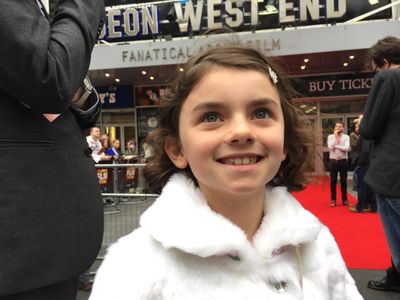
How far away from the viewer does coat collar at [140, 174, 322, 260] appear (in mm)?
1062

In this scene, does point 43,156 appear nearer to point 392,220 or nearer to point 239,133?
point 239,133

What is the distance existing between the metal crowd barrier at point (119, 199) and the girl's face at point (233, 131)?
3202mm

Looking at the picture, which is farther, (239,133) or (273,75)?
(273,75)

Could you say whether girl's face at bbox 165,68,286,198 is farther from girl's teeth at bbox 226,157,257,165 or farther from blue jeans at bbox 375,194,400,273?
blue jeans at bbox 375,194,400,273

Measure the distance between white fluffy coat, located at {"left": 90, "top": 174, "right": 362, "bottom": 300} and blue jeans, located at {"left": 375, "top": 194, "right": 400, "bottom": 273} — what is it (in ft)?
6.38

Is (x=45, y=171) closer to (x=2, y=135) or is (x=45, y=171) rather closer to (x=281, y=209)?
(x=2, y=135)

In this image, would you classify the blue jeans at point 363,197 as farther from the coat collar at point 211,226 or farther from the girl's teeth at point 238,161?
the girl's teeth at point 238,161

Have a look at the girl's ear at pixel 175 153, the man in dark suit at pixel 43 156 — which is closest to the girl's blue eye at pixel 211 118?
the girl's ear at pixel 175 153

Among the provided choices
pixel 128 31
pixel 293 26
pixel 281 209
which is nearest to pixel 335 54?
Result: pixel 293 26

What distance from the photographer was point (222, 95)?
1109 millimetres

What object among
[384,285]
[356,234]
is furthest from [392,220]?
[356,234]

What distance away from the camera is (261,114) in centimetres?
115

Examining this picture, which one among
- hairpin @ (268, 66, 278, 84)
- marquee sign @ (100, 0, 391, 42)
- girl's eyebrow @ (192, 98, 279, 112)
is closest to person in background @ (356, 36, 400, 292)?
hairpin @ (268, 66, 278, 84)

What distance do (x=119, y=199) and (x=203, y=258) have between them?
11.5 ft
